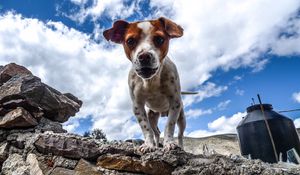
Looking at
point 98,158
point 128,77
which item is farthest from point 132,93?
point 98,158

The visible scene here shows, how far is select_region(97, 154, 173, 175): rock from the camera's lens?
2.25 m

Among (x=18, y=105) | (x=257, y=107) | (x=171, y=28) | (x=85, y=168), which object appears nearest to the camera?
(x=85, y=168)

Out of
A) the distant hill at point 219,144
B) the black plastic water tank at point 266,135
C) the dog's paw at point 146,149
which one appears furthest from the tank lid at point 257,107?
the distant hill at point 219,144

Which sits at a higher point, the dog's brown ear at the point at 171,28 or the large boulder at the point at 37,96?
the dog's brown ear at the point at 171,28

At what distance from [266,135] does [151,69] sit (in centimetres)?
399

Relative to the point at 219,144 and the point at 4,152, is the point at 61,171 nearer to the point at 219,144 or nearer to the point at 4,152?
the point at 4,152

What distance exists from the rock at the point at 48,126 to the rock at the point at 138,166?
2.99 ft

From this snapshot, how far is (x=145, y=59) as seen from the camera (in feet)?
7.68

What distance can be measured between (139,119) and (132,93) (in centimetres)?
→ 29

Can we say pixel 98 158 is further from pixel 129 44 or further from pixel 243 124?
pixel 243 124

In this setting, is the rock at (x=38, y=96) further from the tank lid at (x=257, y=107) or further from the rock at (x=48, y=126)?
the tank lid at (x=257, y=107)

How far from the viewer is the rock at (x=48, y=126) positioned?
2.87 m

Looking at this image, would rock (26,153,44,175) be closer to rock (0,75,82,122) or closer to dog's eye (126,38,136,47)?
rock (0,75,82,122)

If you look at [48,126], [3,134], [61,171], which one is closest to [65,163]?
[61,171]
